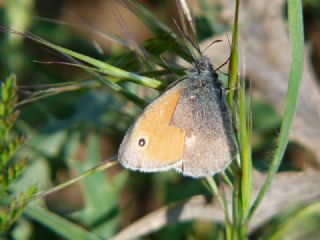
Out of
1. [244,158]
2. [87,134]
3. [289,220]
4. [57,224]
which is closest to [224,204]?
[244,158]

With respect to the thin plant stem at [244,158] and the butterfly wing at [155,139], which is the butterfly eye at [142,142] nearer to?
the butterfly wing at [155,139]

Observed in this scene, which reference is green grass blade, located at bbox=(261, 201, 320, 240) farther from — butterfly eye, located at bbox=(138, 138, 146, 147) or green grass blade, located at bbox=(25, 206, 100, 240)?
green grass blade, located at bbox=(25, 206, 100, 240)

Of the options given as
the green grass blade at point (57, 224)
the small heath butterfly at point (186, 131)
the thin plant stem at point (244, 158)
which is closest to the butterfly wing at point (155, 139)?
the small heath butterfly at point (186, 131)

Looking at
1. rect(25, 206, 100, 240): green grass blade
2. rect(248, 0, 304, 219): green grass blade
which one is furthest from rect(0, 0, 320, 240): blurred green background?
rect(248, 0, 304, 219): green grass blade

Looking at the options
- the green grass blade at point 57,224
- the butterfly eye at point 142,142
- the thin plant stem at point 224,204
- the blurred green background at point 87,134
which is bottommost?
the thin plant stem at point 224,204

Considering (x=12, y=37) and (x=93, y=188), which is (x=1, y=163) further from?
(x=12, y=37)

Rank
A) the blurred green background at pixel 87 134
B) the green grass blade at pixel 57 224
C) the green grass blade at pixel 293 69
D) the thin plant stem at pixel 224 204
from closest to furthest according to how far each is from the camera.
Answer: the green grass blade at pixel 293 69 → the thin plant stem at pixel 224 204 → the green grass blade at pixel 57 224 → the blurred green background at pixel 87 134

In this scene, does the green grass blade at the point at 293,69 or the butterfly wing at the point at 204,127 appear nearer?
the green grass blade at the point at 293,69
